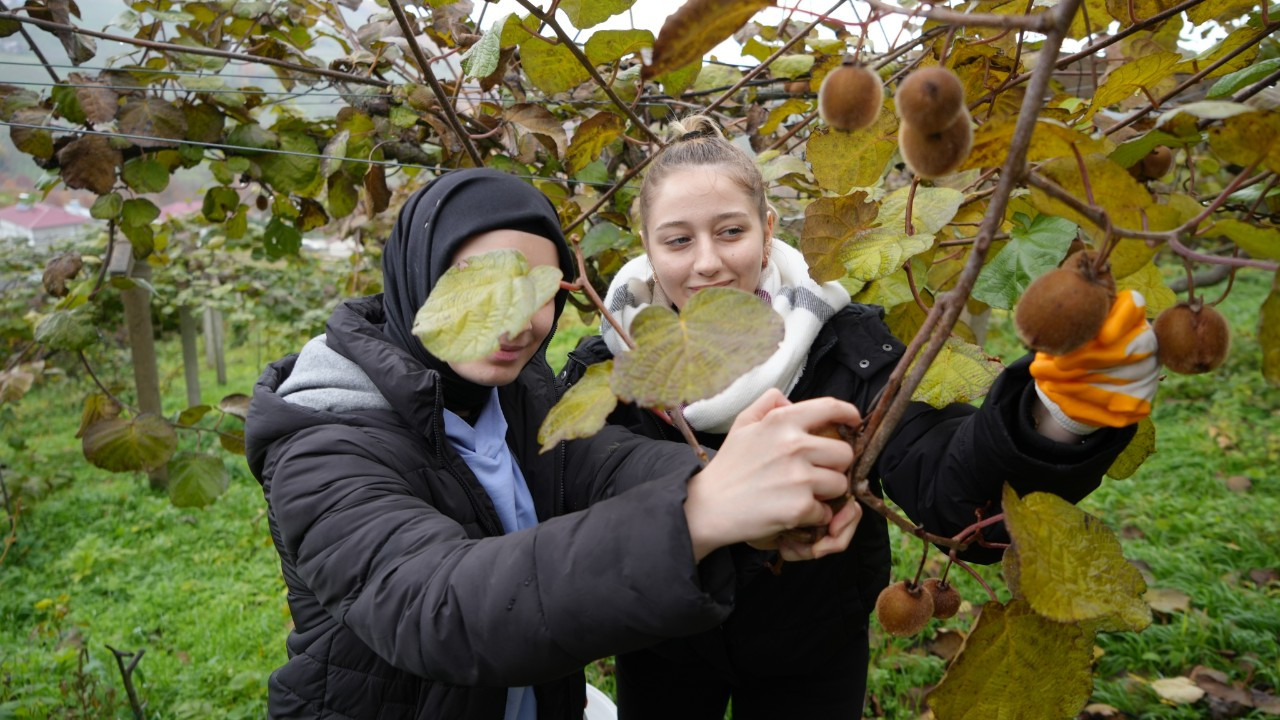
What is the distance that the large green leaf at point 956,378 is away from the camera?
95 centimetres

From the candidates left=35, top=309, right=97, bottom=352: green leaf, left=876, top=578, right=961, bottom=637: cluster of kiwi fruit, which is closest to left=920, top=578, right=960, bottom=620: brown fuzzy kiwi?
left=876, top=578, right=961, bottom=637: cluster of kiwi fruit

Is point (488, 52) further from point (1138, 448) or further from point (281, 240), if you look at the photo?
point (281, 240)

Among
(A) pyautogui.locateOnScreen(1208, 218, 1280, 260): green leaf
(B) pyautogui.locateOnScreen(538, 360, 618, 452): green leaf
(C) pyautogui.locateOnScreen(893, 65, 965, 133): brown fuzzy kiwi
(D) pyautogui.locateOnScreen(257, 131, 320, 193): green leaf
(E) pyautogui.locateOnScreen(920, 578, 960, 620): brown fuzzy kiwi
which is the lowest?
(E) pyautogui.locateOnScreen(920, 578, 960, 620): brown fuzzy kiwi

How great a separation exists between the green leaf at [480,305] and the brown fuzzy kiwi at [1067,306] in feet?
1.30

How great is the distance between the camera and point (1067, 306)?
0.62 metres

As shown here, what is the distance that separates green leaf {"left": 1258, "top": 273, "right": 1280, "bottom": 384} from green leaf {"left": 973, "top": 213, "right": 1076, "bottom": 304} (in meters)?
0.27

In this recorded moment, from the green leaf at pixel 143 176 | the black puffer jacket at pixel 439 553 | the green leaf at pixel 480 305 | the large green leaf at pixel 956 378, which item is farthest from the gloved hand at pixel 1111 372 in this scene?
the green leaf at pixel 143 176

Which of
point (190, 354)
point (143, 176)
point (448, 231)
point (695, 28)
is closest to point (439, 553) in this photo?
point (448, 231)

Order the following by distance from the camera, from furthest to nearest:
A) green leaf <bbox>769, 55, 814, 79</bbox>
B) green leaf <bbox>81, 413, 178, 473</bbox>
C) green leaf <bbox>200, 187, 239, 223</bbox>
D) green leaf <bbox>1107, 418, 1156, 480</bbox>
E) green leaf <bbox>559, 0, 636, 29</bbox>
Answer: green leaf <bbox>200, 187, 239, 223</bbox> < green leaf <bbox>81, 413, 178, 473</bbox> < green leaf <bbox>769, 55, 814, 79</bbox> < green leaf <bbox>559, 0, 636, 29</bbox> < green leaf <bbox>1107, 418, 1156, 480</bbox>

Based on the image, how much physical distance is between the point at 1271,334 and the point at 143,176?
2315 millimetres

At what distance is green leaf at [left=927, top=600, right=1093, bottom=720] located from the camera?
2.50 feet

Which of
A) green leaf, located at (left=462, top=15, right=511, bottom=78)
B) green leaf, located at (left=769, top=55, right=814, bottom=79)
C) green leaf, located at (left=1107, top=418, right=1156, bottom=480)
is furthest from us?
green leaf, located at (left=769, top=55, right=814, bottom=79)

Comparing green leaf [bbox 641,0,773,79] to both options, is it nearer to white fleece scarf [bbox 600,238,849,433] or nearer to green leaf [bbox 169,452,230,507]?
white fleece scarf [bbox 600,238,849,433]

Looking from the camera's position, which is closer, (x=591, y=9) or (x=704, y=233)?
(x=591, y=9)
